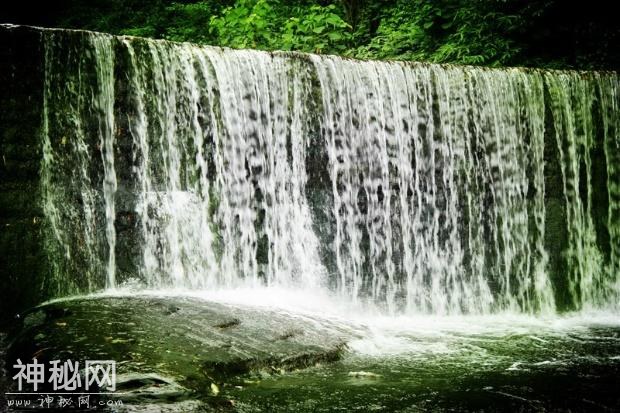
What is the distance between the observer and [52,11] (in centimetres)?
1543

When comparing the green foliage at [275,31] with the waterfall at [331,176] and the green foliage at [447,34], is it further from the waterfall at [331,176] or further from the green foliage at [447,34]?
the waterfall at [331,176]

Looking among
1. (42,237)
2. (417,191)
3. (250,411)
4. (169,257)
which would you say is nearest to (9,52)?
(42,237)

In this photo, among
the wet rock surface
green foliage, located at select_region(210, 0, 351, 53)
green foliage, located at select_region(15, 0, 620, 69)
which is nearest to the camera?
the wet rock surface

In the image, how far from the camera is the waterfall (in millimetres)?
6367

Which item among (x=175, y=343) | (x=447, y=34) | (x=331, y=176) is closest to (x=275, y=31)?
(x=447, y=34)

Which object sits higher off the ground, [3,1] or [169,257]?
[3,1]

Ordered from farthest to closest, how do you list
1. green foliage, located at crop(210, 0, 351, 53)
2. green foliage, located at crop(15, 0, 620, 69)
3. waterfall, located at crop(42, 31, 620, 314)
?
green foliage, located at crop(210, 0, 351, 53)
green foliage, located at crop(15, 0, 620, 69)
waterfall, located at crop(42, 31, 620, 314)

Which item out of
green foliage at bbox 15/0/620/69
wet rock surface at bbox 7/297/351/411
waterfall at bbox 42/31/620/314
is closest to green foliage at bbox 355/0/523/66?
green foliage at bbox 15/0/620/69

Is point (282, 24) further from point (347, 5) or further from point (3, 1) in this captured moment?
point (3, 1)

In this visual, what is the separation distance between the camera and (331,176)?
25.0ft

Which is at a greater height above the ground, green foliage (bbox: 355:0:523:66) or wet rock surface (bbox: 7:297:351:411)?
green foliage (bbox: 355:0:523:66)

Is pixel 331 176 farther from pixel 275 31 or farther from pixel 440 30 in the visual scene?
pixel 440 30

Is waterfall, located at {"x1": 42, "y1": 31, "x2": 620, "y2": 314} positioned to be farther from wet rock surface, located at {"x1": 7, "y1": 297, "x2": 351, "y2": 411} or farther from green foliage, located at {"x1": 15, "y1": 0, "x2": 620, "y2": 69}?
green foliage, located at {"x1": 15, "y1": 0, "x2": 620, "y2": 69}

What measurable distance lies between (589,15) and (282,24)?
6014 millimetres
